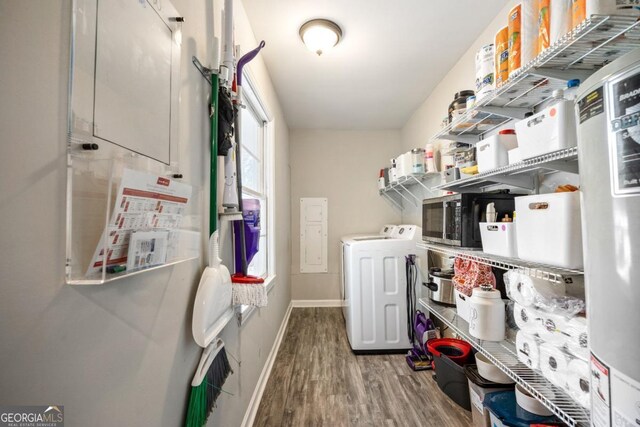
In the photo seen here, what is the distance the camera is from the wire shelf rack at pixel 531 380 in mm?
853

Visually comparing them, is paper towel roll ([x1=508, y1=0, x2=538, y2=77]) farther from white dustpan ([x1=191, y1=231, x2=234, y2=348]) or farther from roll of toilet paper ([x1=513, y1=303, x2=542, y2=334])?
white dustpan ([x1=191, y1=231, x2=234, y2=348])

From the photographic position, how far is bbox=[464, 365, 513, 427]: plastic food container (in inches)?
55.7

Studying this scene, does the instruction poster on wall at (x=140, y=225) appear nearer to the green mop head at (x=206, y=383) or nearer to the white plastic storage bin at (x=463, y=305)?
the green mop head at (x=206, y=383)

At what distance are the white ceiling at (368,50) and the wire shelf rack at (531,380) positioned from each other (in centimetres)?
199

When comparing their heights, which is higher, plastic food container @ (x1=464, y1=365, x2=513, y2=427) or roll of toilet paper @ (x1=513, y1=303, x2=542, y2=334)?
roll of toilet paper @ (x1=513, y1=303, x2=542, y2=334)

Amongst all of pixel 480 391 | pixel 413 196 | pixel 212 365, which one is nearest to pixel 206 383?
pixel 212 365

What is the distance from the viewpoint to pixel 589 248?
601 mm

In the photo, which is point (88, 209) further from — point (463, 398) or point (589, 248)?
point (463, 398)

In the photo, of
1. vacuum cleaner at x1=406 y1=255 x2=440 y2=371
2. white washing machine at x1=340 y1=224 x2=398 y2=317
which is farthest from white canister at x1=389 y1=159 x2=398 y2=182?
vacuum cleaner at x1=406 y1=255 x2=440 y2=371

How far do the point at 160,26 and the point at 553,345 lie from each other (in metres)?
1.65

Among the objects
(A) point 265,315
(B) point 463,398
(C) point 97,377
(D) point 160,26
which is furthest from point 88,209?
(B) point 463,398

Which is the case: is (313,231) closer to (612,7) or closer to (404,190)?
(404,190)

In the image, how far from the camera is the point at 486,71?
1.33 metres
